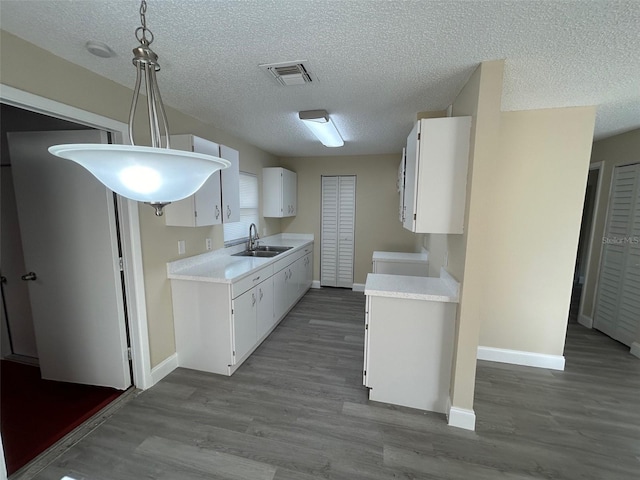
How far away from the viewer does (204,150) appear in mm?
2438

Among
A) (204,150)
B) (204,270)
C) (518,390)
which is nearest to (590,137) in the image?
(518,390)

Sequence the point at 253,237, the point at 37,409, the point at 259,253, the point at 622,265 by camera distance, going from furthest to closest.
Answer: the point at 253,237 < the point at 259,253 < the point at 622,265 < the point at 37,409

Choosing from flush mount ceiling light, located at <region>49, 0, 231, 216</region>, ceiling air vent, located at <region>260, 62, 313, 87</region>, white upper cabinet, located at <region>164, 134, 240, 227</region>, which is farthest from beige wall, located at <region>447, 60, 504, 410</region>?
white upper cabinet, located at <region>164, 134, 240, 227</region>

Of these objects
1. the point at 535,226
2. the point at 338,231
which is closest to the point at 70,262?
the point at 338,231

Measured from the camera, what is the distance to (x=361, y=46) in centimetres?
150

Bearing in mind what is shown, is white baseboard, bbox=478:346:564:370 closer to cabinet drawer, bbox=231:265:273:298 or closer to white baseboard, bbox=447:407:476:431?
white baseboard, bbox=447:407:476:431

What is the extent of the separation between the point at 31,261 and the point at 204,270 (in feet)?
4.46

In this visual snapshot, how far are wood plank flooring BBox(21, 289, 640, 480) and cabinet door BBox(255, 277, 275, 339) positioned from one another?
42 cm

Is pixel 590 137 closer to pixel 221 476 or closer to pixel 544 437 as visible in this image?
pixel 544 437

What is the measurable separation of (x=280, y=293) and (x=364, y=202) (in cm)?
237

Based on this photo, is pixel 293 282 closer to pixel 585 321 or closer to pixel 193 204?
pixel 193 204

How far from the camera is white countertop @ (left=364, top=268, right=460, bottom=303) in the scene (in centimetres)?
195

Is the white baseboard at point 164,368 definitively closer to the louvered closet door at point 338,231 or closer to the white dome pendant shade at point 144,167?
the white dome pendant shade at point 144,167

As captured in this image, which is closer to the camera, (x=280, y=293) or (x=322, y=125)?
(x=322, y=125)
